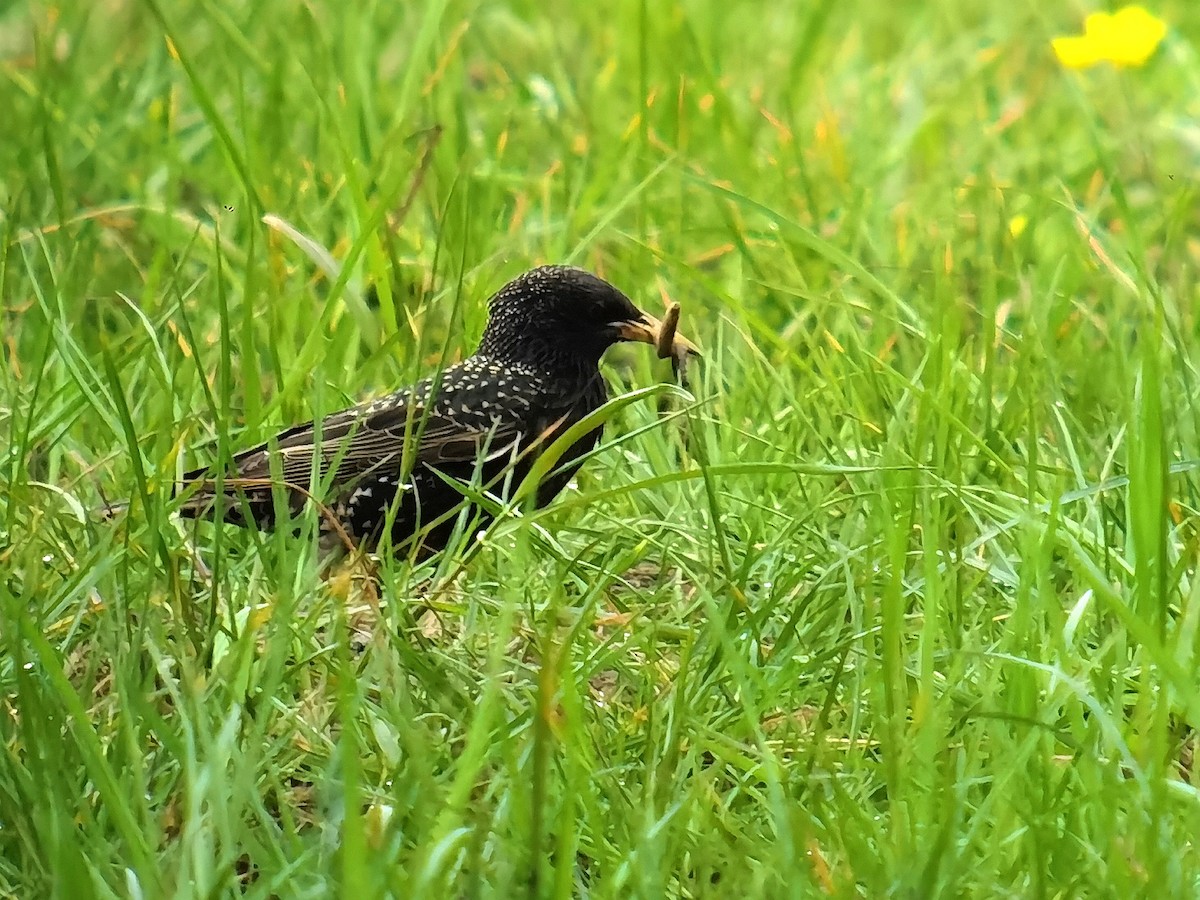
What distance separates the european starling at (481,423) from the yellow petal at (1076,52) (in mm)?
1804

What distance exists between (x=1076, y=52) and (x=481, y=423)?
8.01ft

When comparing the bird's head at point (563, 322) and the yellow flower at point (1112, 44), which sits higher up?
the yellow flower at point (1112, 44)

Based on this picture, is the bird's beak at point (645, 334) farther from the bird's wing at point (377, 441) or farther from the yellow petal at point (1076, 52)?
the yellow petal at point (1076, 52)

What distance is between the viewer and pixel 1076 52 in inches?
196

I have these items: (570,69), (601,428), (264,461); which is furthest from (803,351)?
(570,69)

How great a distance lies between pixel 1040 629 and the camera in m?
2.57

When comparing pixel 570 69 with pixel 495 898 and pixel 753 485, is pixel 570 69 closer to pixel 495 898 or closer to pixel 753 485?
pixel 753 485

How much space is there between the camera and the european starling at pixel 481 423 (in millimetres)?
3363

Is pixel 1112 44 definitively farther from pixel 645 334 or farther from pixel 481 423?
pixel 481 423

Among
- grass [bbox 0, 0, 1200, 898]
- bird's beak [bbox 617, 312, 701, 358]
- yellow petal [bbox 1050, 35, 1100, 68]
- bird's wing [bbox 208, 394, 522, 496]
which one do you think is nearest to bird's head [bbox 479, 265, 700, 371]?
bird's beak [bbox 617, 312, 701, 358]

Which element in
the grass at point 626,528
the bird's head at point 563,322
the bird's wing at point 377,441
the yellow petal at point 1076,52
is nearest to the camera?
the grass at point 626,528

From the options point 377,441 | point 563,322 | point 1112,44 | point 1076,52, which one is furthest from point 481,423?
point 1112,44

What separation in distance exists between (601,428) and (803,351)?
0.73 metres

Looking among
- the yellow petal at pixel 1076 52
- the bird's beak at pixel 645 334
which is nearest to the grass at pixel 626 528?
the bird's beak at pixel 645 334
